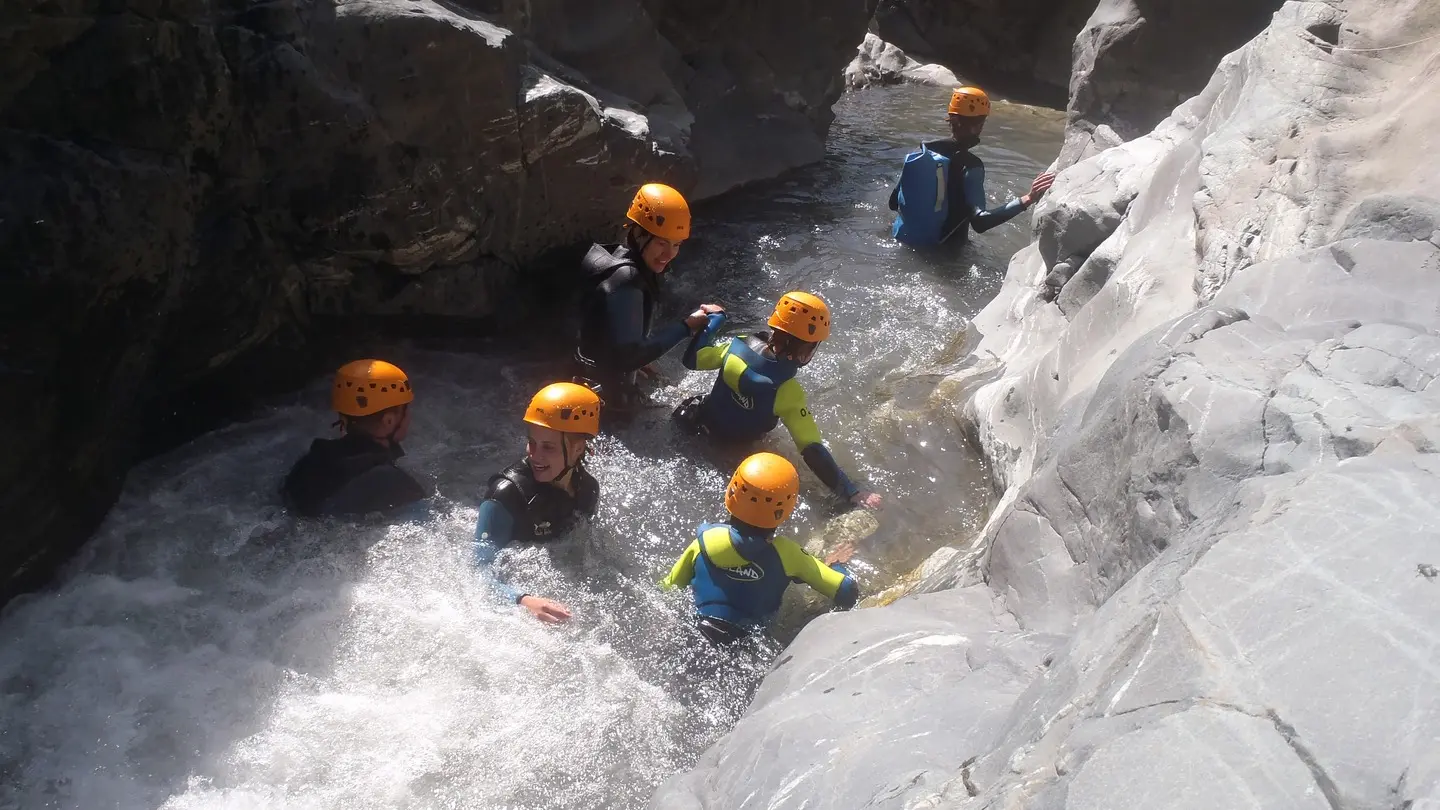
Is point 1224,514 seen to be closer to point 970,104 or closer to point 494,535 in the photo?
point 494,535

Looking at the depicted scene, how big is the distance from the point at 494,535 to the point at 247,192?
232 centimetres

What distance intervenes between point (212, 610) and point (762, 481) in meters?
2.25

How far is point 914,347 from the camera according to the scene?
6789 millimetres

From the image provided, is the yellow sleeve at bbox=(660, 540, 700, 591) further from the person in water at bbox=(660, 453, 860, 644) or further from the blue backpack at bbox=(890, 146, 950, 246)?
the blue backpack at bbox=(890, 146, 950, 246)

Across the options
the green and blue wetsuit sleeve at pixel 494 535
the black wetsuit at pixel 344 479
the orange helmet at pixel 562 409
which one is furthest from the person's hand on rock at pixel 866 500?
the black wetsuit at pixel 344 479

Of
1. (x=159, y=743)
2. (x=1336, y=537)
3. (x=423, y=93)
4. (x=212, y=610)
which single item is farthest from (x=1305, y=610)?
(x=423, y=93)

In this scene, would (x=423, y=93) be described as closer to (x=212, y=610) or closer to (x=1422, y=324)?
(x=212, y=610)

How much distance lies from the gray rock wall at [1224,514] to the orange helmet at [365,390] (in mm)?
2195

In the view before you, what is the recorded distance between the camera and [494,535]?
13.6 feet

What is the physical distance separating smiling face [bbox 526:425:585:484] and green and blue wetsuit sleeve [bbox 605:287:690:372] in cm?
123

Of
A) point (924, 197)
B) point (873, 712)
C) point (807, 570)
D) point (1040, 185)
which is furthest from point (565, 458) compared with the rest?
point (924, 197)

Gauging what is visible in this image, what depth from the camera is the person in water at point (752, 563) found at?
3891mm

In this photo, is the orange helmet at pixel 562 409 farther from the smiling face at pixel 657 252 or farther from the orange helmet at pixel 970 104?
the orange helmet at pixel 970 104

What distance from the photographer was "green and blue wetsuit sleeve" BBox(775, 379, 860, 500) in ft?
16.3
